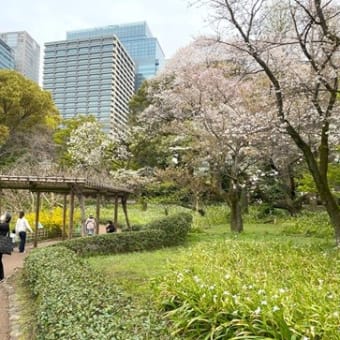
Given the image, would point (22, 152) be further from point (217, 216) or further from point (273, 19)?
point (273, 19)

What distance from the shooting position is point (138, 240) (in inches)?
460

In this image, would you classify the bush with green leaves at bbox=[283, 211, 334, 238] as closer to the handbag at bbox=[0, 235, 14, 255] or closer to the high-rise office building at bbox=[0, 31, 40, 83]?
the handbag at bbox=[0, 235, 14, 255]

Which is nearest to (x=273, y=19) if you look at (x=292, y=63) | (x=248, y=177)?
(x=292, y=63)

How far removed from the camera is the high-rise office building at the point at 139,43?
4903 centimetres

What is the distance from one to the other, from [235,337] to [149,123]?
20.1 metres

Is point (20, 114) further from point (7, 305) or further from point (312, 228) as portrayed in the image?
point (7, 305)

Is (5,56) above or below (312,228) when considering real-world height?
above

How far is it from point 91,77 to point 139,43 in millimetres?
15477

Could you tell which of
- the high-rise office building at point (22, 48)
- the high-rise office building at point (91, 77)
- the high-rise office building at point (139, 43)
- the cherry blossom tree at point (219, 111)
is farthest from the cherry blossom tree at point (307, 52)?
the high-rise office building at point (22, 48)

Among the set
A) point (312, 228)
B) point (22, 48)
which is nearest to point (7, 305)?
point (312, 228)

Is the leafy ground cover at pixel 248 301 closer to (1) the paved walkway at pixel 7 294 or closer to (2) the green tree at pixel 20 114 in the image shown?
(1) the paved walkway at pixel 7 294

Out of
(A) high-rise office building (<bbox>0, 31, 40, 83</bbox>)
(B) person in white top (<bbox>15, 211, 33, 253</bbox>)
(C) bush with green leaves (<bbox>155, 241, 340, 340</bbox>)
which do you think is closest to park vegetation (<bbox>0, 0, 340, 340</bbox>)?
(C) bush with green leaves (<bbox>155, 241, 340, 340</bbox>)

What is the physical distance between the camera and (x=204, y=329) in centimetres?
369

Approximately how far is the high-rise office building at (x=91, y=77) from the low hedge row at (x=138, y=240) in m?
24.5
